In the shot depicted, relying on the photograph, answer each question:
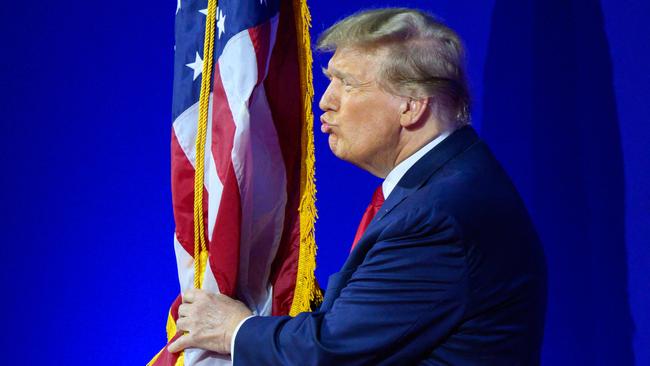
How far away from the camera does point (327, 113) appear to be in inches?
55.7

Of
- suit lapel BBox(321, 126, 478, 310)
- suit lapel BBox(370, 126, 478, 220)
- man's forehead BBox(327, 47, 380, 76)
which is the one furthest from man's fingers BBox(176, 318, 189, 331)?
man's forehead BBox(327, 47, 380, 76)

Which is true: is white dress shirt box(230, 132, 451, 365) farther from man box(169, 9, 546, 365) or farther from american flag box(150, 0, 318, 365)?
american flag box(150, 0, 318, 365)

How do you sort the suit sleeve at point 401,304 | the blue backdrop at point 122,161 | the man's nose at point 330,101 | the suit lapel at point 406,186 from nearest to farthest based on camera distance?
the suit sleeve at point 401,304 < the suit lapel at point 406,186 < the man's nose at point 330,101 < the blue backdrop at point 122,161

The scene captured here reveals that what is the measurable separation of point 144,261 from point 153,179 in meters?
0.19

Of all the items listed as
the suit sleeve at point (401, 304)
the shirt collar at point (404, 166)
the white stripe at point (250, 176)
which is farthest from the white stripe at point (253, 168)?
the suit sleeve at point (401, 304)

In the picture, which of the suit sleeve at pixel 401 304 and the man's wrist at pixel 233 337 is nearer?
the suit sleeve at pixel 401 304

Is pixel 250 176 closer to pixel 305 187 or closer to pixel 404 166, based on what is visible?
pixel 305 187

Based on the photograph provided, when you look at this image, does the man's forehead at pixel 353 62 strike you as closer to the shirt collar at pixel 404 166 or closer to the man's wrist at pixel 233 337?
the shirt collar at pixel 404 166

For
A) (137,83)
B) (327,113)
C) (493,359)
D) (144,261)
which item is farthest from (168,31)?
(493,359)

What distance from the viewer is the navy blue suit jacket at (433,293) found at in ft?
3.85

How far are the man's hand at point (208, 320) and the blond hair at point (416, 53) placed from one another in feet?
1.44

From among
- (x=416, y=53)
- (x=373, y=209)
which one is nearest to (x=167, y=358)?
(x=373, y=209)

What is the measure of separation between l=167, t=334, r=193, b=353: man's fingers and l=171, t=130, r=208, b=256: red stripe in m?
0.16

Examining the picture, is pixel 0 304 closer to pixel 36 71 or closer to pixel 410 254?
pixel 36 71
